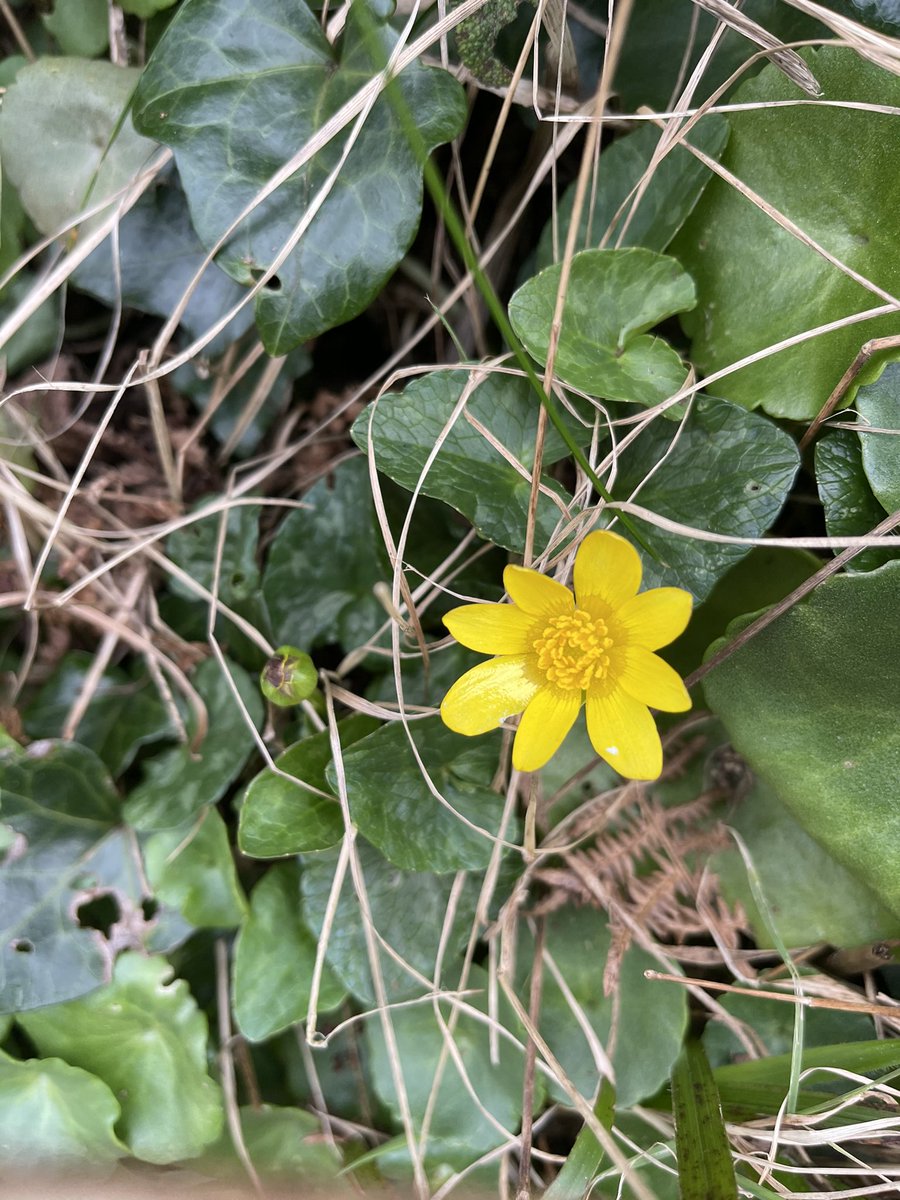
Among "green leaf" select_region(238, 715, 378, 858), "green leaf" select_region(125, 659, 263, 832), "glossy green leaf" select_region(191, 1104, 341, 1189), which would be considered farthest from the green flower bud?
"glossy green leaf" select_region(191, 1104, 341, 1189)

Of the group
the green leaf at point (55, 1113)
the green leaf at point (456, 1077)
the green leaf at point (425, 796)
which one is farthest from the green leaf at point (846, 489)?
the green leaf at point (55, 1113)

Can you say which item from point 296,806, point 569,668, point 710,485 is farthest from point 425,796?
point 710,485

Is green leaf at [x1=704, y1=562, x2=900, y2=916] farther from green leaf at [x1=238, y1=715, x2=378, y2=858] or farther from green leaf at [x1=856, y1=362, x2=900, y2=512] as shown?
green leaf at [x1=238, y1=715, x2=378, y2=858]

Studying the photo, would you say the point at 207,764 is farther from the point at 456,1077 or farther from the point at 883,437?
the point at 883,437

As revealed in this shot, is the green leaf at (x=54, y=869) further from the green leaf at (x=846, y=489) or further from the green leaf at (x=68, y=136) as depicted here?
the green leaf at (x=846, y=489)

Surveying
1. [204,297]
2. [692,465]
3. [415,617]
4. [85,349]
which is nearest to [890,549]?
[692,465]

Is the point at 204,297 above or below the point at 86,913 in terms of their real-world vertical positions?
above

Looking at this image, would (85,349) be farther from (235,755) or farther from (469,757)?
(469,757)
